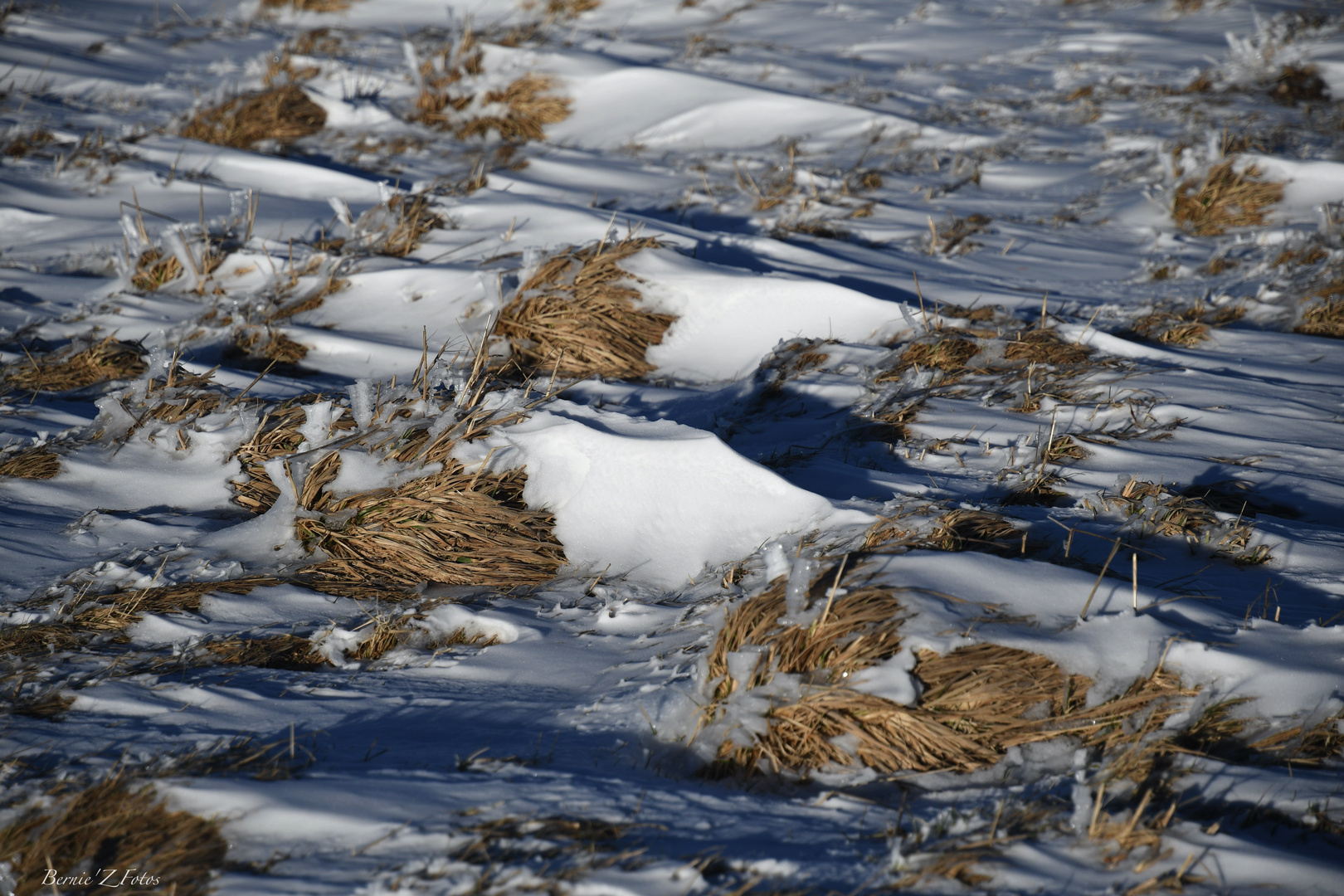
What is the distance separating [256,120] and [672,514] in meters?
4.76

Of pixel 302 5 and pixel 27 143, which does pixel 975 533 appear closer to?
pixel 27 143

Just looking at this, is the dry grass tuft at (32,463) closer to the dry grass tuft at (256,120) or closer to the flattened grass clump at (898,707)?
the flattened grass clump at (898,707)

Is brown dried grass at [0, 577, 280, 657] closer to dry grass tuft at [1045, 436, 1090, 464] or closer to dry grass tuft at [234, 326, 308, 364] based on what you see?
dry grass tuft at [234, 326, 308, 364]

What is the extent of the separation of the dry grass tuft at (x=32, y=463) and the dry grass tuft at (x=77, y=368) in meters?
0.59

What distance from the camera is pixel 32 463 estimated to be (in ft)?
8.40

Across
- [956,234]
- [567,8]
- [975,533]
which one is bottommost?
[975,533]

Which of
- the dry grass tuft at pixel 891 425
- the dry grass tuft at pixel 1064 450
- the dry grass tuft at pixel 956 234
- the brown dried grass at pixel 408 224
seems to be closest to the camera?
the dry grass tuft at pixel 1064 450

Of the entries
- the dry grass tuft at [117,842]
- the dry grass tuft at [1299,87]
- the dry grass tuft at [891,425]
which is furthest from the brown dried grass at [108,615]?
the dry grass tuft at [1299,87]

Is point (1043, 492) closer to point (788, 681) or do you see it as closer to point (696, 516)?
point (696, 516)

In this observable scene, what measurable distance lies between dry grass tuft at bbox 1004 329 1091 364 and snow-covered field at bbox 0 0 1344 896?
22 mm

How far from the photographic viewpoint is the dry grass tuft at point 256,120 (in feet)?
17.9

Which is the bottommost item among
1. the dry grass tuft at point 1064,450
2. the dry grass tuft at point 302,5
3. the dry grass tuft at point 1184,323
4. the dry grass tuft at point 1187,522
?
the dry grass tuft at point 1187,522

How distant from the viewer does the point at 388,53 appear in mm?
7418

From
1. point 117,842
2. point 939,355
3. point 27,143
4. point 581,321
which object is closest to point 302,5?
point 27,143
